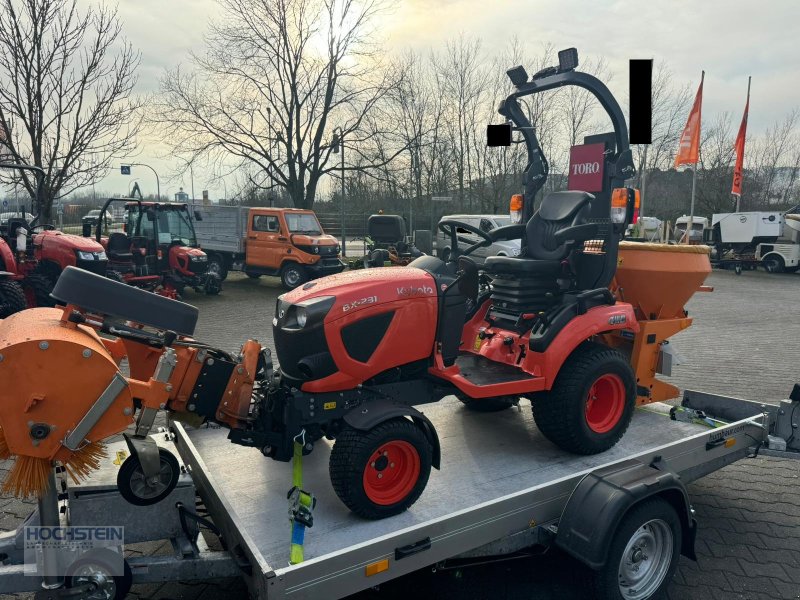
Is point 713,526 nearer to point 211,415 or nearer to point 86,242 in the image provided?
point 211,415

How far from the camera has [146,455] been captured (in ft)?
8.20

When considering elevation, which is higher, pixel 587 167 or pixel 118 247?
pixel 587 167

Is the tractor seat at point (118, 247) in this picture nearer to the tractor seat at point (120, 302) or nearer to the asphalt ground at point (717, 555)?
the asphalt ground at point (717, 555)

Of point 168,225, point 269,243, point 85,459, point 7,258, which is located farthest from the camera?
point 269,243

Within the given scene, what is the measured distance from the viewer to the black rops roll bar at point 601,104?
3.84 metres

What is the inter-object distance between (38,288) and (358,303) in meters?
8.78

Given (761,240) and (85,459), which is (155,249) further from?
(761,240)

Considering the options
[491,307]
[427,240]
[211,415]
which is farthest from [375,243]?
[211,415]

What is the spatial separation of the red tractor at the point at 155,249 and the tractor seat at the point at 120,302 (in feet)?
34.1

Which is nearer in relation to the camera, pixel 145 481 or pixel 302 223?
pixel 145 481

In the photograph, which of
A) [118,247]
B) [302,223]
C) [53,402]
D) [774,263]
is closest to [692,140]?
[774,263]

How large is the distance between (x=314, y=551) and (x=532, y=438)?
74.1 inches

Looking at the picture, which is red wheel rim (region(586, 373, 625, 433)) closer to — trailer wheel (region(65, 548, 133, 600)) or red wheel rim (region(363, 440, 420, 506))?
red wheel rim (region(363, 440, 420, 506))

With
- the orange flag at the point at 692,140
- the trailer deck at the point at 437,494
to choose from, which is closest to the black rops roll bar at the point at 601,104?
the trailer deck at the point at 437,494
